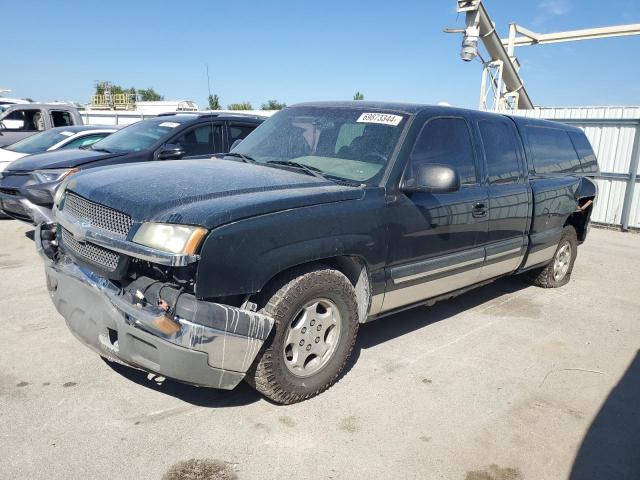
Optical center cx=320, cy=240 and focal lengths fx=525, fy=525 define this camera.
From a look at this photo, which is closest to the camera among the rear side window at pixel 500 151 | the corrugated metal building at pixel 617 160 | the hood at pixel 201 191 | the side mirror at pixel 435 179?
the hood at pixel 201 191

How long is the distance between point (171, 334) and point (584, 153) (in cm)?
575

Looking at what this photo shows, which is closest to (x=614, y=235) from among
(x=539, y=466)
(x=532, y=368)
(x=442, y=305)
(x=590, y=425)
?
(x=442, y=305)

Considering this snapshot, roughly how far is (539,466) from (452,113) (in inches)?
106

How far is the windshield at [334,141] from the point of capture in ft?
12.2

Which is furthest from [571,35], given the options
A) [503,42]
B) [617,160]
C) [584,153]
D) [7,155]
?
[7,155]

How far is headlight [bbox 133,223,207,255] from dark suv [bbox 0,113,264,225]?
11.5 feet

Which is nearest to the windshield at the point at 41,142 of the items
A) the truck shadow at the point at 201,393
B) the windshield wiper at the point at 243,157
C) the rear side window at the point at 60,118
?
the rear side window at the point at 60,118

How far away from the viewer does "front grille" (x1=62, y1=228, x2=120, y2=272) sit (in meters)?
2.94

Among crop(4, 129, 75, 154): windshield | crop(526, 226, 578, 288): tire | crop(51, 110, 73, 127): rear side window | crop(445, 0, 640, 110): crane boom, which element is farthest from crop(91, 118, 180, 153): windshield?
crop(445, 0, 640, 110): crane boom

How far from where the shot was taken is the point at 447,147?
4164 mm

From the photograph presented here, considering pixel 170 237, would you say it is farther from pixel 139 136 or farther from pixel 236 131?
pixel 236 131

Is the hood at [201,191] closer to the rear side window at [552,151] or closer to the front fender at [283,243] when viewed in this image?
the front fender at [283,243]

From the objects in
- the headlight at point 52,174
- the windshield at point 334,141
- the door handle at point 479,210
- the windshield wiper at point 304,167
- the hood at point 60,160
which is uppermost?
the windshield at point 334,141

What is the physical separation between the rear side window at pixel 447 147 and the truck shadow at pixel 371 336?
146 centimetres
